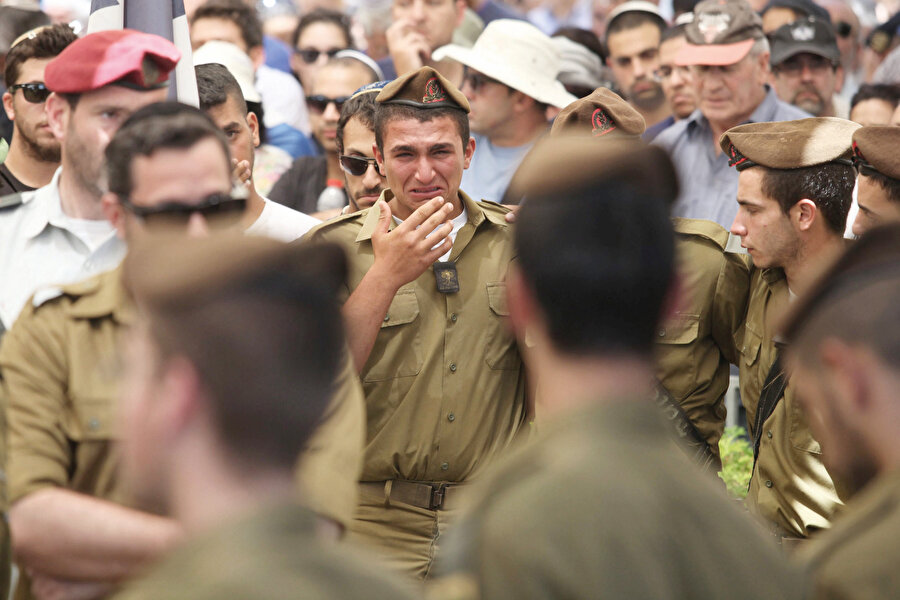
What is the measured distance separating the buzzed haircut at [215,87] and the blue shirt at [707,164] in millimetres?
2130

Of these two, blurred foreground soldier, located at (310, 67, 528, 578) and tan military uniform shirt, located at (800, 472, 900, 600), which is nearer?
tan military uniform shirt, located at (800, 472, 900, 600)

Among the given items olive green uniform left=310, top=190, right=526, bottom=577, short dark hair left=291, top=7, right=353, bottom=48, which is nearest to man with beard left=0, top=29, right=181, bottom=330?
olive green uniform left=310, top=190, right=526, bottom=577

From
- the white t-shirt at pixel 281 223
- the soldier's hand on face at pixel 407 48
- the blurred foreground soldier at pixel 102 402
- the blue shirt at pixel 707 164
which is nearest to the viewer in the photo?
the blurred foreground soldier at pixel 102 402

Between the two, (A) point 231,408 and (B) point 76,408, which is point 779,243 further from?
(A) point 231,408

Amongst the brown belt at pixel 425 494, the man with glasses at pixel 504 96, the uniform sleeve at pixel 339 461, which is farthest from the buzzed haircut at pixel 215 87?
the uniform sleeve at pixel 339 461

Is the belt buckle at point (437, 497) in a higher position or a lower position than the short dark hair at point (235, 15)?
lower

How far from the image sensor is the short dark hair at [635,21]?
7.92 metres

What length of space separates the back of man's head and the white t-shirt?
2.58 m

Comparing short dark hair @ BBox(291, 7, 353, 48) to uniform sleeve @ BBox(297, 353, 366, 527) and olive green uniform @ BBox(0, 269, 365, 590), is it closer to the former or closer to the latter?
olive green uniform @ BBox(0, 269, 365, 590)

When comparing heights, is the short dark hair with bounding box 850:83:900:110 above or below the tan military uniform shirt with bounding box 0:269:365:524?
below

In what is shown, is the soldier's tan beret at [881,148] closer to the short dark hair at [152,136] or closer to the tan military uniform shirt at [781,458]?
the tan military uniform shirt at [781,458]

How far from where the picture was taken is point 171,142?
266 centimetres

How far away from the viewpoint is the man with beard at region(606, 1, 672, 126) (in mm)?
7766

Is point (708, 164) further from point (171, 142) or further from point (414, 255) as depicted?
point (171, 142)
